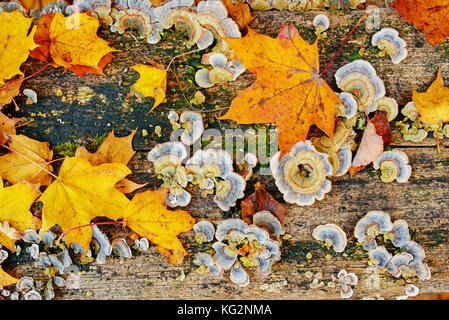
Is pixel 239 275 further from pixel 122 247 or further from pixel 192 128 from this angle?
pixel 192 128

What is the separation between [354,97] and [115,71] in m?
1.42

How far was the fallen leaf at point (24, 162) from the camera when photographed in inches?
82.2

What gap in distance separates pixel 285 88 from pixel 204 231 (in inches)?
37.9

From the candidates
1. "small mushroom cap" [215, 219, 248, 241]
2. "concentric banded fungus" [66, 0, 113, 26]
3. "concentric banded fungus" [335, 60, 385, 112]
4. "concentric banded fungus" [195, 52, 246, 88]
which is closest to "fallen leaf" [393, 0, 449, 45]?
"concentric banded fungus" [335, 60, 385, 112]

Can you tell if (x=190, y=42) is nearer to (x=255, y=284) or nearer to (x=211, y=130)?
(x=211, y=130)

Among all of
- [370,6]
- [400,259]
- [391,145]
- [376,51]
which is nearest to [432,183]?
[391,145]

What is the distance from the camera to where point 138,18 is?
82.0 inches

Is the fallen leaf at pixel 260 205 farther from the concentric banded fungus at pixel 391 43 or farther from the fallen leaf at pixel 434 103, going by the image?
the concentric banded fungus at pixel 391 43

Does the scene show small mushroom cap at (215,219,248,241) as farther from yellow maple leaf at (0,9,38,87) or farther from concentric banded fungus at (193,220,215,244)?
yellow maple leaf at (0,9,38,87)

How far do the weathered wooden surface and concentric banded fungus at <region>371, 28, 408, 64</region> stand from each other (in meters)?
0.05

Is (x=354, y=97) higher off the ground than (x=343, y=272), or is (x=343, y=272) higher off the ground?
(x=354, y=97)

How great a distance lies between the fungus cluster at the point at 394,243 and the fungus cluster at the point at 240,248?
1.73 ft

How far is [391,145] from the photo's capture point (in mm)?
2111

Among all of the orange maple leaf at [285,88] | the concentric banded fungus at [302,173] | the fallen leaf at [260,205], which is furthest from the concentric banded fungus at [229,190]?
the orange maple leaf at [285,88]
